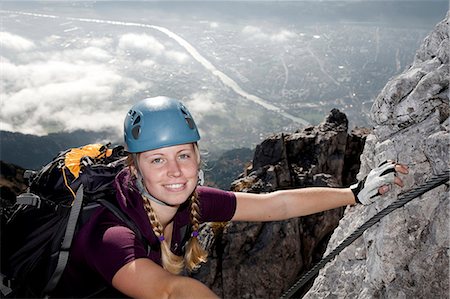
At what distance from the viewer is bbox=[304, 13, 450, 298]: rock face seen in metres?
4.18

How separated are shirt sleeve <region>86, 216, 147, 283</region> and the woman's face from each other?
0.63 metres

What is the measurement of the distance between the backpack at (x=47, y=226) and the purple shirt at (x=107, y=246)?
107 millimetres

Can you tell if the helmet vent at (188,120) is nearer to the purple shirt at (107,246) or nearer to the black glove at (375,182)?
the purple shirt at (107,246)

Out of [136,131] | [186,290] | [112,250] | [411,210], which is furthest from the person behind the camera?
[136,131]

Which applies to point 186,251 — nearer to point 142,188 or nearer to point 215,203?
point 215,203

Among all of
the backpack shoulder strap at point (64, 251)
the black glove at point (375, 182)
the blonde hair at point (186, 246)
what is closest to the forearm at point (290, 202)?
the black glove at point (375, 182)

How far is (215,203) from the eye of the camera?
5.55 meters

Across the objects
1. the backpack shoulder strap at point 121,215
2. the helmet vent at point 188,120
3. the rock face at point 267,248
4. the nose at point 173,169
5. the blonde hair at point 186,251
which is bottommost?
the rock face at point 267,248

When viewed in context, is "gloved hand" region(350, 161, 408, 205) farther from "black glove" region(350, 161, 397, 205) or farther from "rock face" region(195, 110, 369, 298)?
"rock face" region(195, 110, 369, 298)

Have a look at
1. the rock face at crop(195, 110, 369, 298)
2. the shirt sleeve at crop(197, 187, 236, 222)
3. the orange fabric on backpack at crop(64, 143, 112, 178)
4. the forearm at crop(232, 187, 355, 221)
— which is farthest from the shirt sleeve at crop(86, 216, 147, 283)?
the rock face at crop(195, 110, 369, 298)

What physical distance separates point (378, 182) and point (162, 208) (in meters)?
2.84

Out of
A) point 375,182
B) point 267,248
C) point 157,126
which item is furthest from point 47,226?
point 267,248

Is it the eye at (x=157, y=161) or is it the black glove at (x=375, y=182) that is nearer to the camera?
the eye at (x=157, y=161)

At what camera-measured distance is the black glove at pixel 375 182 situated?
480cm
